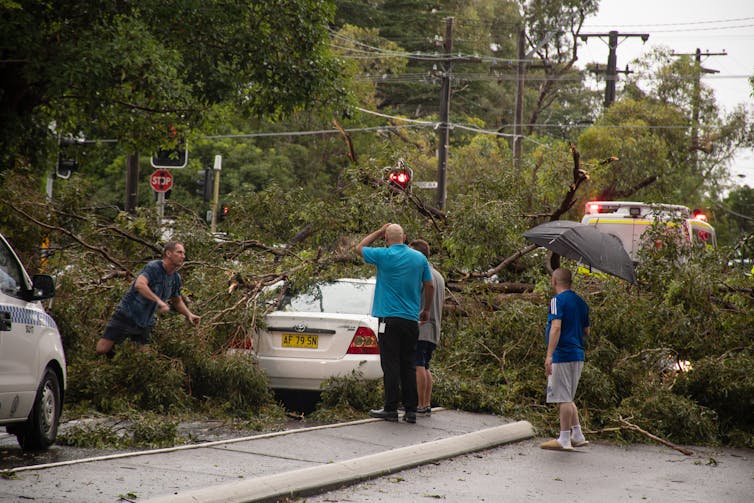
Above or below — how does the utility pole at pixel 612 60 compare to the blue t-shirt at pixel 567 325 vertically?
above

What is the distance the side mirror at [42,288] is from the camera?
27.9 feet

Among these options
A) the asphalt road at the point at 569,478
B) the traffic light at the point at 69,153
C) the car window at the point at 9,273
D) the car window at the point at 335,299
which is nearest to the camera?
the asphalt road at the point at 569,478

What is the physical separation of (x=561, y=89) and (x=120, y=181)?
31.2 m

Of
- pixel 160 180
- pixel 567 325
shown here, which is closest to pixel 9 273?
pixel 567 325

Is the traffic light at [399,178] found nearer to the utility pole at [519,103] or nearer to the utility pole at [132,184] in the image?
the utility pole at [132,184]

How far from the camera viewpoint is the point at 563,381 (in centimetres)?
1020

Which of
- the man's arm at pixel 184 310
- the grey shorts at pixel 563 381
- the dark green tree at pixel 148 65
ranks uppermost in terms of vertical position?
the dark green tree at pixel 148 65

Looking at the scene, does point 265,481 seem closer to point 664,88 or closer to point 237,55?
point 237,55

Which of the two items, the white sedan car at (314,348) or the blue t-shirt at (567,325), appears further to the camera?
the white sedan car at (314,348)

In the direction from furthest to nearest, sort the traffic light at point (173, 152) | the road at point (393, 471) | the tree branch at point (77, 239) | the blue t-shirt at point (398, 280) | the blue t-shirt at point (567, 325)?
the traffic light at point (173, 152) < the tree branch at point (77, 239) < the blue t-shirt at point (398, 280) < the blue t-shirt at point (567, 325) < the road at point (393, 471)

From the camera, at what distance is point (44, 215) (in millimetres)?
13883

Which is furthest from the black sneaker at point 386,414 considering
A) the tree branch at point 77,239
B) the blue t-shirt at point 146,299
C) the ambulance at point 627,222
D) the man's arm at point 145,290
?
the ambulance at point 627,222

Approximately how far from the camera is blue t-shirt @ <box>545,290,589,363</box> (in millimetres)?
10086

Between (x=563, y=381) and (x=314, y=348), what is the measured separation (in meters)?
2.71
